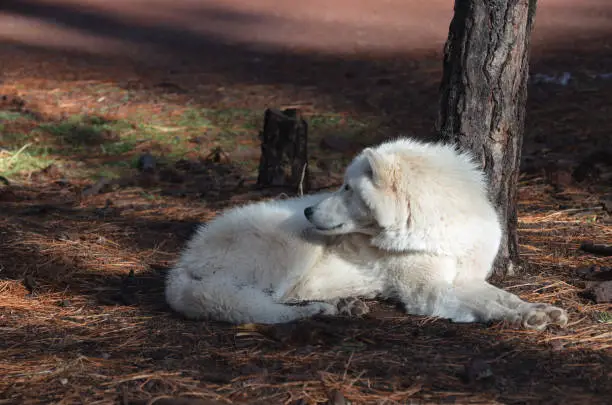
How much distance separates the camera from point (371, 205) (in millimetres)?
4156

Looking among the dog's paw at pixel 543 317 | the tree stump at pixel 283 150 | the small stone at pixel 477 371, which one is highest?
the tree stump at pixel 283 150

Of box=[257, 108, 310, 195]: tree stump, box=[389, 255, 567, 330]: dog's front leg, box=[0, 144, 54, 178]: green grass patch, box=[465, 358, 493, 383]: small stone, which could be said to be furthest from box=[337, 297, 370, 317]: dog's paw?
box=[0, 144, 54, 178]: green grass patch

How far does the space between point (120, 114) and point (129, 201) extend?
3221 mm

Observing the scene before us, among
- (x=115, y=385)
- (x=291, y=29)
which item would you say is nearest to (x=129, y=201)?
(x=115, y=385)

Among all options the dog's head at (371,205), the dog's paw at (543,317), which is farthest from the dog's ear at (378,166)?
the dog's paw at (543,317)

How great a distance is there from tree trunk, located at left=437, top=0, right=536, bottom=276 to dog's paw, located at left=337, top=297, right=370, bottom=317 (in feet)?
3.36

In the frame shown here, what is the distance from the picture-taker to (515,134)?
178 inches

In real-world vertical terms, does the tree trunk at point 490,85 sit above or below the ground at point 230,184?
above

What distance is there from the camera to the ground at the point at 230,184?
10.7 feet

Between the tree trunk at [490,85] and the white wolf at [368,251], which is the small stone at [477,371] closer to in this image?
the white wolf at [368,251]

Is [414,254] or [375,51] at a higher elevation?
[375,51]

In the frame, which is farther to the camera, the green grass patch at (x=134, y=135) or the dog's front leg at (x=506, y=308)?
the green grass patch at (x=134, y=135)

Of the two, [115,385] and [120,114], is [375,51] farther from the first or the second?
[115,385]

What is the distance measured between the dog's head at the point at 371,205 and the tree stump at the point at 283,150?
100 inches
